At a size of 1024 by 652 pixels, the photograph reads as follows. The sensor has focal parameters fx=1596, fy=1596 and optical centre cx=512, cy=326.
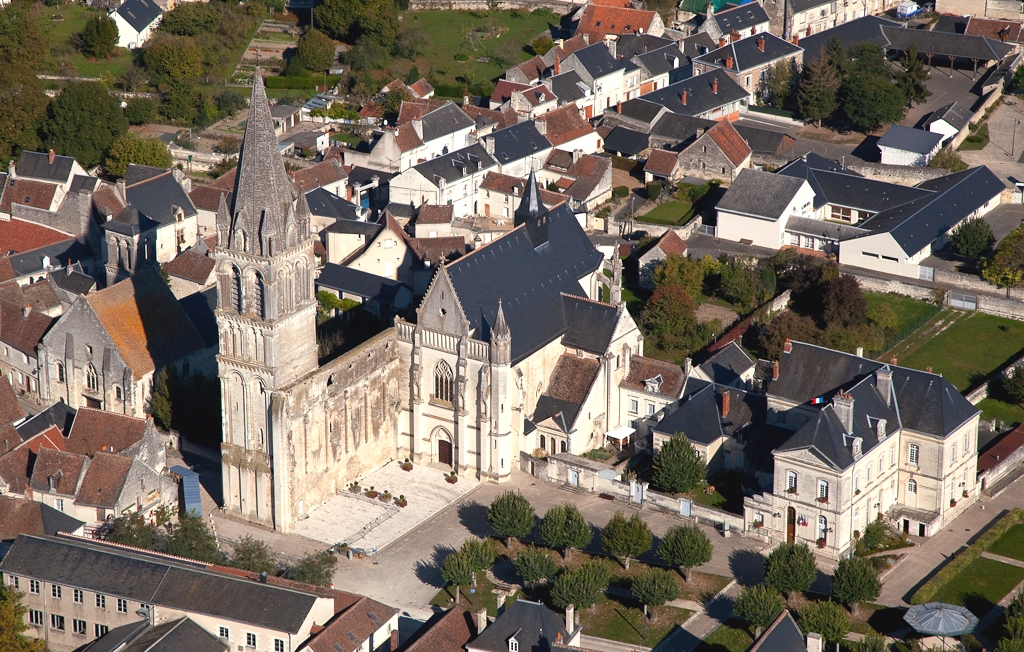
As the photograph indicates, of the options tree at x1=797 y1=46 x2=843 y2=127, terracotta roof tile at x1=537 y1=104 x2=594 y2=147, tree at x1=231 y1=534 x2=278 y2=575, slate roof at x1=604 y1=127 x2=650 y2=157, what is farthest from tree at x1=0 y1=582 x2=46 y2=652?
tree at x1=797 y1=46 x2=843 y2=127

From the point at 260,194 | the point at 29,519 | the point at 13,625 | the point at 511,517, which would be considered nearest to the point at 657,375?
the point at 511,517

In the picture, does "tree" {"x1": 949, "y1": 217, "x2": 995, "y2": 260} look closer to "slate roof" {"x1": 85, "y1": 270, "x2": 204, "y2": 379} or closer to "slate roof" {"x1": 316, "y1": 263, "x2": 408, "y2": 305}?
"slate roof" {"x1": 316, "y1": 263, "x2": 408, "y2": 305}

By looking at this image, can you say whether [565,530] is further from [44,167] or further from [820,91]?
[820,91]

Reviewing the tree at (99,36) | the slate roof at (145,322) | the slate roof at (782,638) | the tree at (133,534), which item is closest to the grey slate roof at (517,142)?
the slate roof at (145,322)

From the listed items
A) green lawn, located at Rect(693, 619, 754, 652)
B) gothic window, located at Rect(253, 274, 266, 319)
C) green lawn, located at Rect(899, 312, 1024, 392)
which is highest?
gothic window, located at Rect(253, 274, 266, 319)

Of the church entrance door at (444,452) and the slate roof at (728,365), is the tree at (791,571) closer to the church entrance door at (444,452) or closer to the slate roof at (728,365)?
the slate roof at (728,365)

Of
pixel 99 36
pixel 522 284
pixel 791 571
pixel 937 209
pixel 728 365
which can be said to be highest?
pixel 99 36
